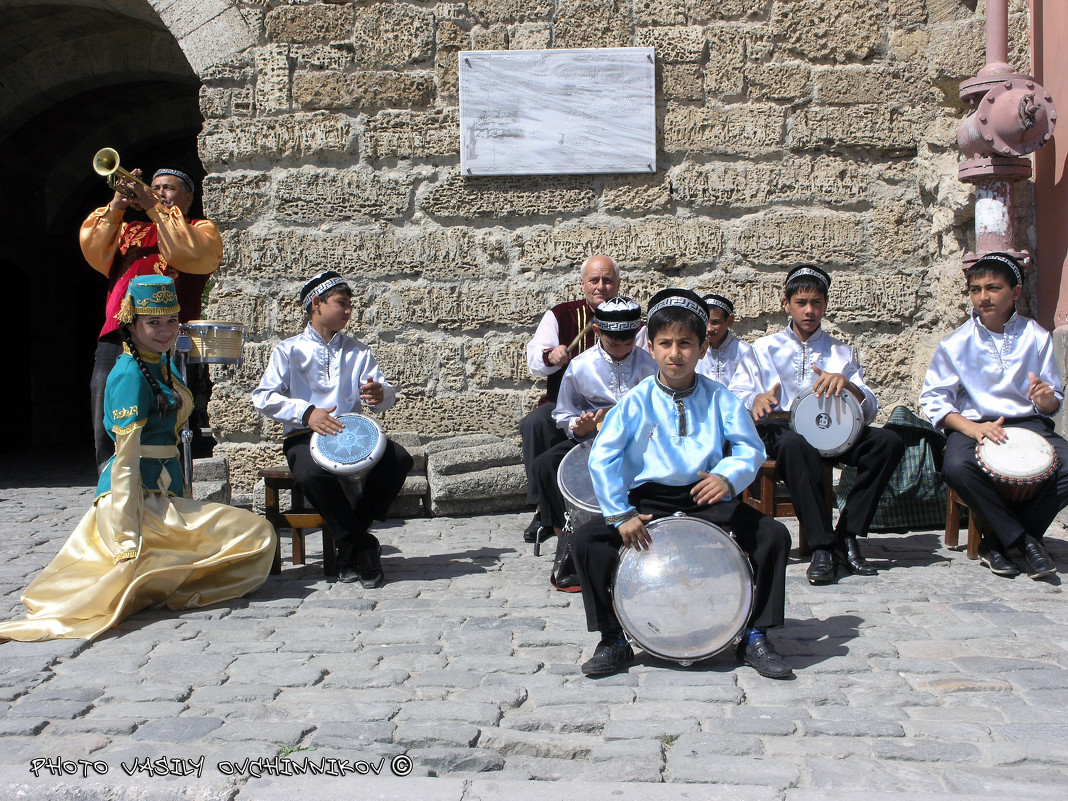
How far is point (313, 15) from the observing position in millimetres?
6809

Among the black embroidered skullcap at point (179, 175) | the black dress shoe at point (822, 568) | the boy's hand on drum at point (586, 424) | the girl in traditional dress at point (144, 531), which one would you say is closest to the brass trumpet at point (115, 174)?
the black embroidered skullcap at point (179, 175)

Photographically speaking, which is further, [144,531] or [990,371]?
[990,371]

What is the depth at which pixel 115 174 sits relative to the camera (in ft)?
16.6

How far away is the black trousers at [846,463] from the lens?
492 centimetres

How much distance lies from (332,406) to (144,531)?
1274 millimetres

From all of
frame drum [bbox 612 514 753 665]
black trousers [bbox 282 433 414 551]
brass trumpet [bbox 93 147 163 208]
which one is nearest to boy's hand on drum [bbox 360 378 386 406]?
black trousers [bbox 282 433 414 551]

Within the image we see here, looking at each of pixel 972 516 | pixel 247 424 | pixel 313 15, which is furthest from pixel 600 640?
pixel 313 15

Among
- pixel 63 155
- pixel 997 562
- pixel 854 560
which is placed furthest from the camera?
pixel 63 155

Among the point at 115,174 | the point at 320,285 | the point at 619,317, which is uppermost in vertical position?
the point at 115,174

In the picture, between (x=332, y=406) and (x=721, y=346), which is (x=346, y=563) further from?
(x=721, y=346)

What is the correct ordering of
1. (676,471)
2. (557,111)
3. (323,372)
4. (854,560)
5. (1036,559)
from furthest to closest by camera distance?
(557,111)
(323,372)
(854,560)
(1036,559)
(676,471)

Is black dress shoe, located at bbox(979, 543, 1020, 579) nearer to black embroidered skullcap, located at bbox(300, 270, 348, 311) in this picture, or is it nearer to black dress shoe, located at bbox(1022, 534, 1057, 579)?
black dress shoe, located at bbox(1022, 534, 1057, 579)

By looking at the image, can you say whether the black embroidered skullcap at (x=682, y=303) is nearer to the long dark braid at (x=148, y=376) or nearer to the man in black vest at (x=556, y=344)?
the man in black vest at (x=556, y=344)

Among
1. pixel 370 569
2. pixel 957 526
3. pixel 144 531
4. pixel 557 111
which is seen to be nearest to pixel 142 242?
pixel 144 531
